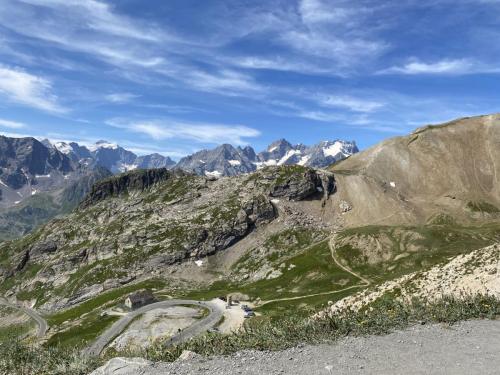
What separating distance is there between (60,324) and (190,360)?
185 m

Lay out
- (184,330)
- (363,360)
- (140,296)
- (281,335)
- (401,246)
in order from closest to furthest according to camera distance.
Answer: (363,360)
(281,335)
(184,330)
(140,296)
(401,246)

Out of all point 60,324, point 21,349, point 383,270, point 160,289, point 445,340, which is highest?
point 445,340

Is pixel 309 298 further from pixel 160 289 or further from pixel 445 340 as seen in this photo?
pixel 445 340

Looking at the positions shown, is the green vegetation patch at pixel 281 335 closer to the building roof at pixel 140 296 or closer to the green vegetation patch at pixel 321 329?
the green vegetation patch at pixel 321 329

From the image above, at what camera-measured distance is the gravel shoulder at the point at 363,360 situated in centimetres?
1866

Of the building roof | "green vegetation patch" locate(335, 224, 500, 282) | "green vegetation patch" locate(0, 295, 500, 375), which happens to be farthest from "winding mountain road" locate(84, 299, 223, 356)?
"green vegetation patch" locate(335, 224, 500, 282)

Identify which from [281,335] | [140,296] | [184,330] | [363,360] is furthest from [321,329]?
[140,296]

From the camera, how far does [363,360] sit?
19.5m

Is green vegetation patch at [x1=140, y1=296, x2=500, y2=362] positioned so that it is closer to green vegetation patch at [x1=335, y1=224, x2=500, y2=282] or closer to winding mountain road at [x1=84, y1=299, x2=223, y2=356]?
winding mountain road at [x1=84, y1=299, x2=223, y2=356]

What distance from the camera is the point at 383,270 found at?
161 meters

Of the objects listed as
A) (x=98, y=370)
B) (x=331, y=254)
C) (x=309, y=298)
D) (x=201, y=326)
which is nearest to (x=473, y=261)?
(x=98, y=370)

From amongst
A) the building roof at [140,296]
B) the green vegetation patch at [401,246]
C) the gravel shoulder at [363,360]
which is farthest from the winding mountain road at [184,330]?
the gravel shoulder at [363,360]

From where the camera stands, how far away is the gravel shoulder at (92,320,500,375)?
18656mm

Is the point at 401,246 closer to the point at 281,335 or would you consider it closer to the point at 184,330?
the point at 184,330
